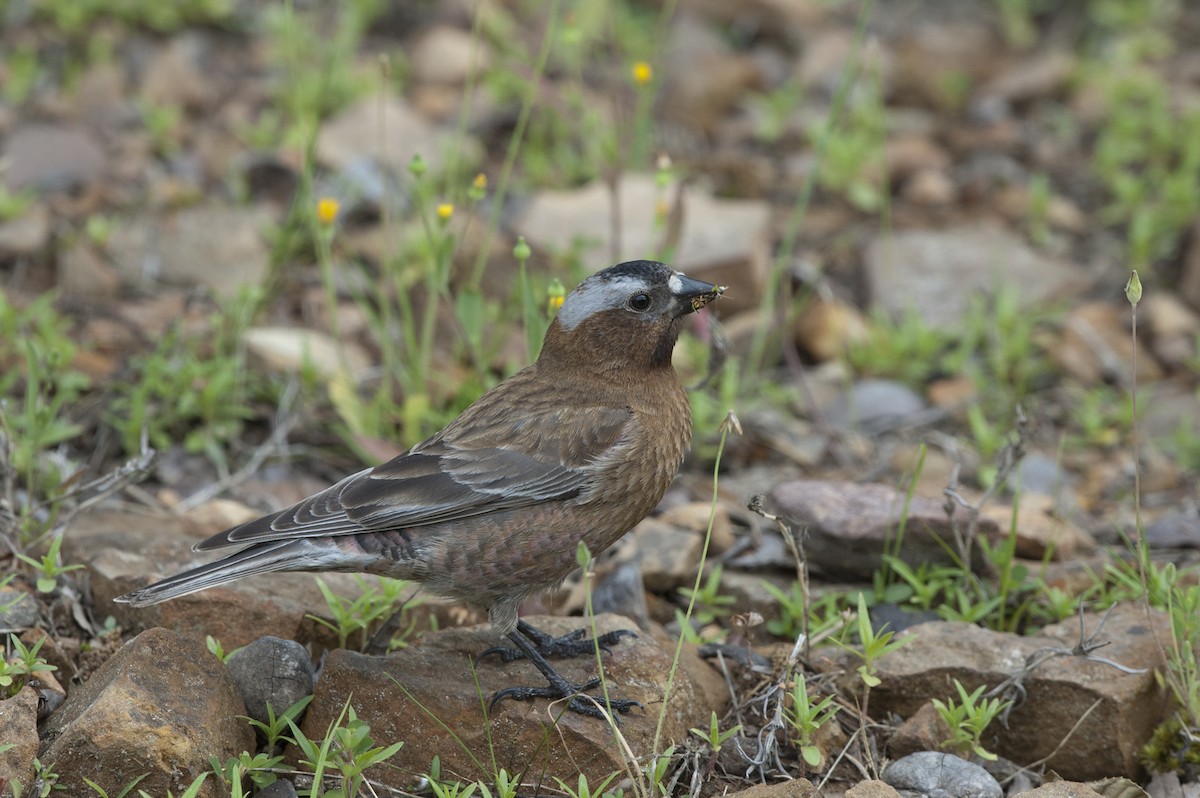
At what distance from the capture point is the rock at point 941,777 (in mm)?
3771

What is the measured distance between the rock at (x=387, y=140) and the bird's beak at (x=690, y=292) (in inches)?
142

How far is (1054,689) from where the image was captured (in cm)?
402

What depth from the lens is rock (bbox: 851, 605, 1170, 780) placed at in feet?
13.0

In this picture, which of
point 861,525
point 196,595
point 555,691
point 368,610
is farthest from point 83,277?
point 861,525

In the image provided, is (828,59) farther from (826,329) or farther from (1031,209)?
(826,329)

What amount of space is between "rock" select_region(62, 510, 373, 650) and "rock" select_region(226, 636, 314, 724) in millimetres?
235

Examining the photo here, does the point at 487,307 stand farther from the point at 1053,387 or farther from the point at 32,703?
the point at 32,703

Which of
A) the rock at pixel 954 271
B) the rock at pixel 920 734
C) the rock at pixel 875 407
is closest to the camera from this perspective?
the rock at pixel 920 734

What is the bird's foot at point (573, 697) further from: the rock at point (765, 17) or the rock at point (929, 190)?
the rock at point (765, 17)

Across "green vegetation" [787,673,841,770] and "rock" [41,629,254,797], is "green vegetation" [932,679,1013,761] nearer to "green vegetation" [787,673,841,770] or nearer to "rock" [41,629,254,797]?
"green vegetation" [787,673,841,770]

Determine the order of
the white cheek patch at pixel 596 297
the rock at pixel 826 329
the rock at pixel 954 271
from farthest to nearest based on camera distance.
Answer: the rock at pixel 954 271
the rock at pixel 826 329
the white cheek patch at pixel 596 297

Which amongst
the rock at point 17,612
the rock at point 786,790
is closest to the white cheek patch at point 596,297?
the rock at point 786,790

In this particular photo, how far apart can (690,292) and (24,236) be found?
4049 millimetres

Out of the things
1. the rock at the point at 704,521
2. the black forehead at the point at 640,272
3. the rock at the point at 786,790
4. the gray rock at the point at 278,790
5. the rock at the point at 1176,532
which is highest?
the black forehead at the point at 640,272
